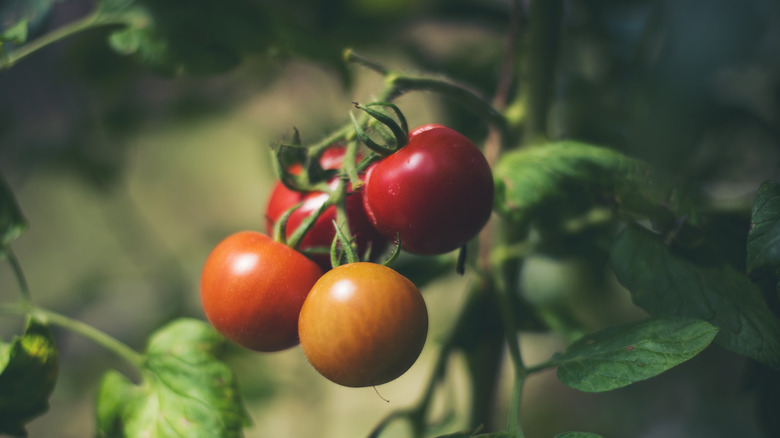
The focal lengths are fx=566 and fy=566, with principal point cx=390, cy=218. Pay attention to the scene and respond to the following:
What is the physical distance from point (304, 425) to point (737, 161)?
2.82ft

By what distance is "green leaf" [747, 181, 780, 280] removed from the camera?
0.33 m

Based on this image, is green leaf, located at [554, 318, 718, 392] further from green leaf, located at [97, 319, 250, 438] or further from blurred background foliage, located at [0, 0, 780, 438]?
green leaf, located at [97, 319, 250, 438]

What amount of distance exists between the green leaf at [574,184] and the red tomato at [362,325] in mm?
143

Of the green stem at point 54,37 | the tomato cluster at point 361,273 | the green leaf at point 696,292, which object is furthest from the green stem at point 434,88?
the green stem at point 54,37

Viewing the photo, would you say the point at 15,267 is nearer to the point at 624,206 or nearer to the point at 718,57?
the point at 624,206

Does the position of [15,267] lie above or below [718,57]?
below

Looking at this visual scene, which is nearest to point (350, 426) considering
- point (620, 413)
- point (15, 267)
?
point (620, 413)

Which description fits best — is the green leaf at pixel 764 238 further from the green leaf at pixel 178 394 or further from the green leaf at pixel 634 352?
the green leaf at pixel 178 394

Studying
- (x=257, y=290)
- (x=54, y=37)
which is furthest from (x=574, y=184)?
(x=54, y=37)

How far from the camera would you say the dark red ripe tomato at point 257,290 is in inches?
14.3

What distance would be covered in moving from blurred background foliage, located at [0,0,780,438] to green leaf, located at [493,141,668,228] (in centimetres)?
5

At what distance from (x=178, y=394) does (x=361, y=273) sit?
221mm

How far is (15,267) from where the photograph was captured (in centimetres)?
48

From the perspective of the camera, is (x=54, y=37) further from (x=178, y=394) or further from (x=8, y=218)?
(x=178, y=394)
